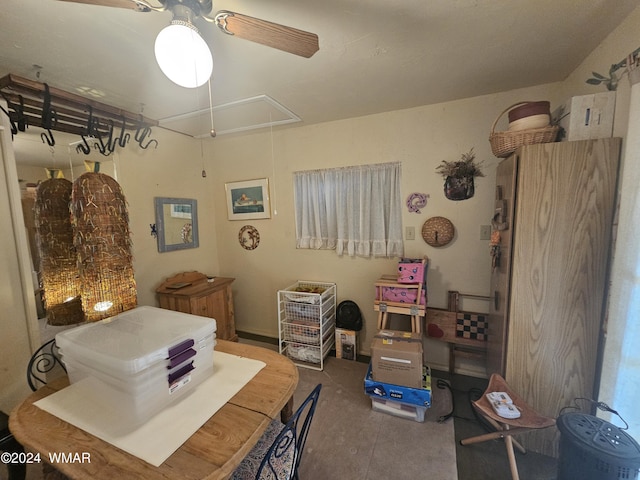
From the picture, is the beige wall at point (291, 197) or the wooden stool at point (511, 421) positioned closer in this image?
the wooden stool at point (511, 421)

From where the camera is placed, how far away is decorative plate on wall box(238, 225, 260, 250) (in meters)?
3.06

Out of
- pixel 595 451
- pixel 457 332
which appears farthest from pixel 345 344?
pixel 595 451

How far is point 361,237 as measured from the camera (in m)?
2.52

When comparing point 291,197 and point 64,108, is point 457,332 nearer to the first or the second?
point 291,197

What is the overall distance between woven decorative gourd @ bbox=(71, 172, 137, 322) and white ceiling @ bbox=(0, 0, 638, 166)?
560 mm

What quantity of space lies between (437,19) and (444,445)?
2.47 meters

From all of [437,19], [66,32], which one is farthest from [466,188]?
[66,32]

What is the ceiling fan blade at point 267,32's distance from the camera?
2.91 feet

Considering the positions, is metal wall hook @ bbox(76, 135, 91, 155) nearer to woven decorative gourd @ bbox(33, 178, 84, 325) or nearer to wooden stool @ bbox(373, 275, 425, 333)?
woven decorative gourd @ bbox(33, 178, 84, 325)

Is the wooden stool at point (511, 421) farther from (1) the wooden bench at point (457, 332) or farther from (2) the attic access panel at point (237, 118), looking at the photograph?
(2) the attic access panel at point (237, 118)

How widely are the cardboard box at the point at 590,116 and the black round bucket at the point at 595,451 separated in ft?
4.79

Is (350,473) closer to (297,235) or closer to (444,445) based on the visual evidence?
(444,445)

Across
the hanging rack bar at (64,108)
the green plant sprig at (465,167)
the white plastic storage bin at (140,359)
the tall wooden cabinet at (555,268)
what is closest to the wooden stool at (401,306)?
the tall wooden cabinet at (555,268)

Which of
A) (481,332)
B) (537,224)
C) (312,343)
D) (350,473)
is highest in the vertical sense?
(537,224)
